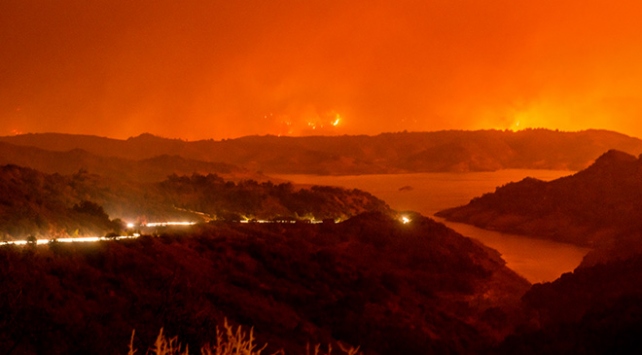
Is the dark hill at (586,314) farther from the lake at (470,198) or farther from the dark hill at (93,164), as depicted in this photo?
the dark hill at (93,164)

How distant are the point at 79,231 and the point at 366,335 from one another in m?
13.3

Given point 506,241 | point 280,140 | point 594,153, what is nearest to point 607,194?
point 506,241

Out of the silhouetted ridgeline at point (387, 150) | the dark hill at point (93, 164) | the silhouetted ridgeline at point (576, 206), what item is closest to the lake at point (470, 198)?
the silhouetted ridgeline at point (576, 206)

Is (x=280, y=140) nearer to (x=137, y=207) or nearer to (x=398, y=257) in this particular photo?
(x=137, y=207)

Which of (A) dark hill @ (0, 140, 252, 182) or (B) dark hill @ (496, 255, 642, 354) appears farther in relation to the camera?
(A) dark hill @ (0, 140, 252, 182)

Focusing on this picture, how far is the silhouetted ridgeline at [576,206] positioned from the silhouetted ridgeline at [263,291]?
18.7 m

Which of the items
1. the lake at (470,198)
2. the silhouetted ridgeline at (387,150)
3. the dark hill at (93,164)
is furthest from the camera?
the silhouetted ridgeline at (387,150)

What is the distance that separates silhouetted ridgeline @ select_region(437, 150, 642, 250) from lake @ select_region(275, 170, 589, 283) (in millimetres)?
1696

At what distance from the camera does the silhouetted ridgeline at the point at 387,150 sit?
108 metres

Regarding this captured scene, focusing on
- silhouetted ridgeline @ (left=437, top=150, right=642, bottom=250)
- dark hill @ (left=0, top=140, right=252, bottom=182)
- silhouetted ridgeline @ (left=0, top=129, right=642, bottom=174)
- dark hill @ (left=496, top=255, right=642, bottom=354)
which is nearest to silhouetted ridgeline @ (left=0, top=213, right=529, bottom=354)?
dark hill @ (left=496, top=255, right=642, bottom=354)

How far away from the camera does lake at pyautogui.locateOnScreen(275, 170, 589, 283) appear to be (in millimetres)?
39906

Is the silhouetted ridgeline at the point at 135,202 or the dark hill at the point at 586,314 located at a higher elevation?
the silhouetted ridgeline at the point at 135,202

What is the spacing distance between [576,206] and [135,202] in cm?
3323

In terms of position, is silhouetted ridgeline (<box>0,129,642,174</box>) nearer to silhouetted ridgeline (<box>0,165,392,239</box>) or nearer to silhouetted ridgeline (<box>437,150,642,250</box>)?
silhouetted ridgeline (<box>437,150,642,250</box>)
